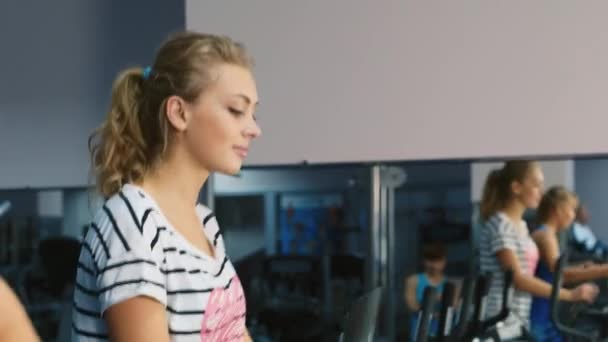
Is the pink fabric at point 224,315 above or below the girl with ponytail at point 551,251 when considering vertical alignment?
above

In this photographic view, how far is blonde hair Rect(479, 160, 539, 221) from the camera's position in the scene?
2.78 metres

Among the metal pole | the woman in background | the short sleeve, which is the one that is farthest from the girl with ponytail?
the short sleeve

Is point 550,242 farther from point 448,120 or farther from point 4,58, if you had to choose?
point 4,58

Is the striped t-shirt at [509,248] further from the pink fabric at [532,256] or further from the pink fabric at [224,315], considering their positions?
the pink fabric at [224,315]

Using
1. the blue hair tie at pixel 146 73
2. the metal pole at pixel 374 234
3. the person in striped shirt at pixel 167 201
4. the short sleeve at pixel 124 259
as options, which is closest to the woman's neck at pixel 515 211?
the metal pole at pixel 374 234

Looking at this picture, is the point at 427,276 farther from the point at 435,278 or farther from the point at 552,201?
the point at 552,201

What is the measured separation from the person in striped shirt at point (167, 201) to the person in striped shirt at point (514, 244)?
5.03 feet

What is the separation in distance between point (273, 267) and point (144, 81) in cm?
191

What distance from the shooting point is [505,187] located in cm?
279

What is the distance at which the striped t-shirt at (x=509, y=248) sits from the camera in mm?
2691

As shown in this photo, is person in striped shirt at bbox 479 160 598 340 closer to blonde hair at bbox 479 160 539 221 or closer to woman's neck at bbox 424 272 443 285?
blonde hair at bbox 479 160 539 221

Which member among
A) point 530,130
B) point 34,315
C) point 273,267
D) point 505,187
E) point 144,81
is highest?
point 144,81

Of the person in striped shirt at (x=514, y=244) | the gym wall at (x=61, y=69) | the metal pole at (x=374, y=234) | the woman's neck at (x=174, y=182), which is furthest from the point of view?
the gym wall at (x=61, y=69)

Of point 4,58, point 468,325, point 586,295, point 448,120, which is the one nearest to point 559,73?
point 448,120
